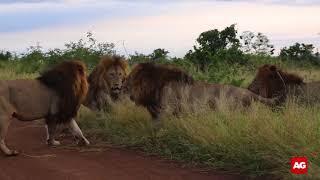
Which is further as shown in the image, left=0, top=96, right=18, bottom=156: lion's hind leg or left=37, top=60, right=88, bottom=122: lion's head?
left=37, top=60, right=88, bottom=122: lion's head

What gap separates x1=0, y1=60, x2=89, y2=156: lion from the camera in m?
9.60

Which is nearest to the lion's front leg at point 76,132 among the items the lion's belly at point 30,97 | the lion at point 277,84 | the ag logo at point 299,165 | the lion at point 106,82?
the lion's belly at point 30,97

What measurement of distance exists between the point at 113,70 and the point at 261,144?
4765 millimetres

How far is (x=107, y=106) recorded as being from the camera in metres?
12.0

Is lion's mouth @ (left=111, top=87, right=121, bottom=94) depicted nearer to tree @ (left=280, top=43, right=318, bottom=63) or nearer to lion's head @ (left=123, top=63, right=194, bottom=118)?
lion's head @ (left=123, top=63, right=194, bottom=118)

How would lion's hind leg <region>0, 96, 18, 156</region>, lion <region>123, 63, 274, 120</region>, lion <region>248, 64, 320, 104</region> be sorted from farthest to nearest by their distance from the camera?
lion <region>248, 64, 320, 104</region> → lion <region>123, 63, 274, 120</region> → lion's hind leg <region>0, 96, 18, 156</region>

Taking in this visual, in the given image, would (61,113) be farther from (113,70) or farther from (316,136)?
(316,136)

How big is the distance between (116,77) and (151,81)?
4.63 feet

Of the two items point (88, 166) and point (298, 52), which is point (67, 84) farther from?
point (298, 52)

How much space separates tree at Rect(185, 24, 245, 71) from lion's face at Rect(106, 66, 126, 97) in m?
7.15

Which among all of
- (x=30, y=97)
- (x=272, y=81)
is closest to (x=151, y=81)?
(x=30, y=97)

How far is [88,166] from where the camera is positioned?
823cm

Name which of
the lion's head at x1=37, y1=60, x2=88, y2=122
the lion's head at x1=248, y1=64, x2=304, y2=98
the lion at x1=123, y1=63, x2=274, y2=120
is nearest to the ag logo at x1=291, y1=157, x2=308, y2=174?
the lion at x1=123, y1=63, x2=274, y2=120

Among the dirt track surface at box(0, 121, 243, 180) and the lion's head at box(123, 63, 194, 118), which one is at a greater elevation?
the lion's head at box(123, 63, 194, 118)
